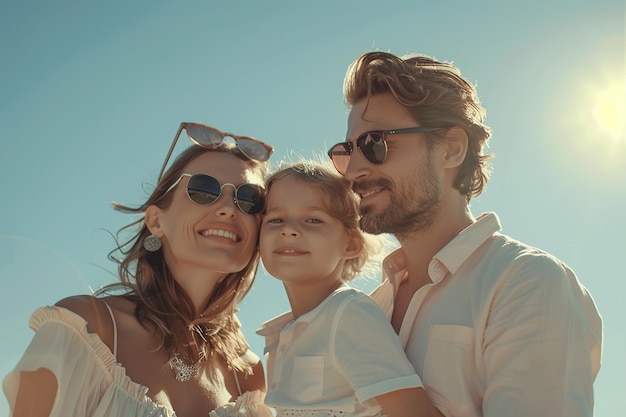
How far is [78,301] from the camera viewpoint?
13.6 feet

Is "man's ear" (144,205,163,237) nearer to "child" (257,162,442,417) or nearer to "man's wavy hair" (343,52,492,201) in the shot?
"child" (257,162,442,417)

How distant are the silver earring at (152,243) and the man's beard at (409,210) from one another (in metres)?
1.73

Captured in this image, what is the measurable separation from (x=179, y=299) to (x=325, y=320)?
159 cm

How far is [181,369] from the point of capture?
4.42 m

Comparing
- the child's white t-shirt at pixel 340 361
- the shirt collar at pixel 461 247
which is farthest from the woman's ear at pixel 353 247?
the shirt collar at pixel 461 247

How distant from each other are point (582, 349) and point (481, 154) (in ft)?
6.26

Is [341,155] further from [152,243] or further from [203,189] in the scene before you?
[152,243]

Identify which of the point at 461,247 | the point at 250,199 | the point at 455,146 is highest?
the point at 455,146

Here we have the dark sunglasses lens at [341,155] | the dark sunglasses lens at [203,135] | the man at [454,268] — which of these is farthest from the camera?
the dark sunglasses lens at [203,135]

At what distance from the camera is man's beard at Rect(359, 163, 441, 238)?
421 centimetres

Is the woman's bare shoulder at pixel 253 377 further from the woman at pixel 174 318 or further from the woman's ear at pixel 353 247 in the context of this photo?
the woman's ear at pixel 353 247

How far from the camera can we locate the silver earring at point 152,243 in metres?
5.07

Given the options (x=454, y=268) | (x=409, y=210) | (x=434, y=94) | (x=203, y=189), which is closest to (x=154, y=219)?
(x=203, y=189)

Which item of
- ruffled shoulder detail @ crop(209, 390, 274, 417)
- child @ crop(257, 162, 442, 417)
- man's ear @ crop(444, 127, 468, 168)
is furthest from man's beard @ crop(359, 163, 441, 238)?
ruffled shoulder detail @ crop(209, 390, 274, 417)
